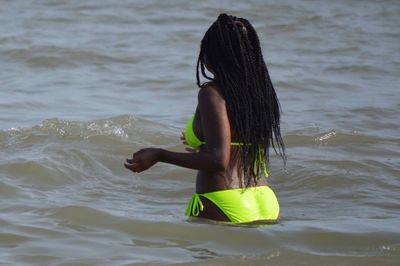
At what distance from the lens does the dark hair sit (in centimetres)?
451

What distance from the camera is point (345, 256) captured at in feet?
14.9

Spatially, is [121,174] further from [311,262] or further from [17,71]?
[17,71]

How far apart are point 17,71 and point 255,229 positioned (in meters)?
7.33

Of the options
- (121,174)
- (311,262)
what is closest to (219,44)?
(311,262)

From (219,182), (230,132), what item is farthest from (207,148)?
(219,182)

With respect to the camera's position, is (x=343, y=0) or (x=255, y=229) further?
(x=343, y=0)

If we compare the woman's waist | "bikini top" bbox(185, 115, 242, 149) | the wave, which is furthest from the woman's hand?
the wave

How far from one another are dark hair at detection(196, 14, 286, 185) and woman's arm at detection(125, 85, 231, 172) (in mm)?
98

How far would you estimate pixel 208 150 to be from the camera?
14.5 ft

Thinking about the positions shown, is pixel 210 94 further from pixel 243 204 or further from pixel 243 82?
pixel 243 204

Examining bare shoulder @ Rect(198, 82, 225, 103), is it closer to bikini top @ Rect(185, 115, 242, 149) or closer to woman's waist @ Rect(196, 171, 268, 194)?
bikini top @ Rect(185, 115, 242, 149)

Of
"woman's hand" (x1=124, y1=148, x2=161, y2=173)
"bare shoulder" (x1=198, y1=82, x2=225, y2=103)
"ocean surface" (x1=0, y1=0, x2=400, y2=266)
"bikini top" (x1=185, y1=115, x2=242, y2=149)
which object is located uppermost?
"bare shoulder" (x1=198, y1=82, x2=225, y2=103)

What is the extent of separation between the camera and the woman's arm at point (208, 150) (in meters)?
4.34

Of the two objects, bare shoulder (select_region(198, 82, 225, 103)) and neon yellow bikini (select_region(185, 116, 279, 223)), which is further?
neon yellow bikini (select_region(185, 116, 279, 223))
